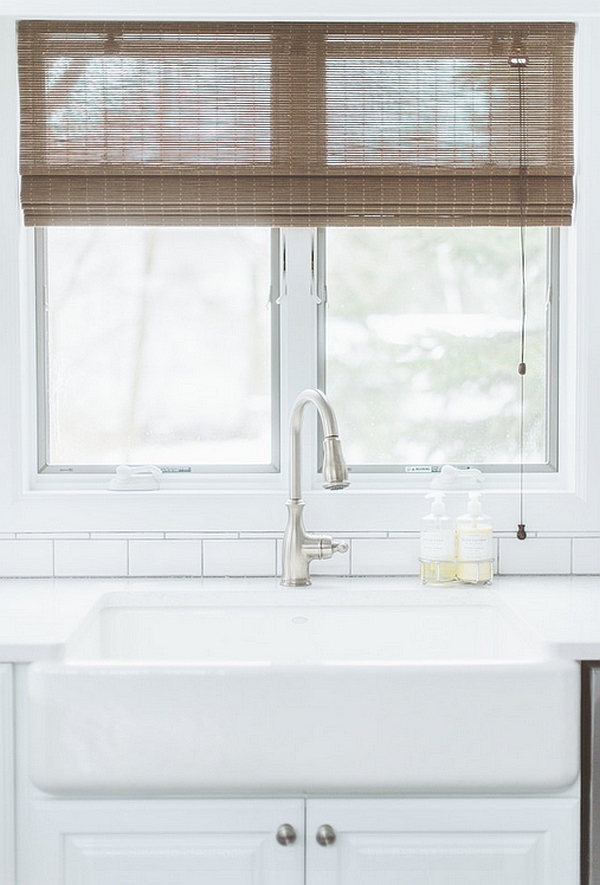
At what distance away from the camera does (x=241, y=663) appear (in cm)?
142

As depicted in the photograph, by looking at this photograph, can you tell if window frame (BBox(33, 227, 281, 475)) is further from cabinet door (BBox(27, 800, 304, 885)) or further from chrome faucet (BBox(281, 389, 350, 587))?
cabinet door (BBox(27, 800, 304, 885))

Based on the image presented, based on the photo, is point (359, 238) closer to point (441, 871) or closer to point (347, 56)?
point (347, 56)

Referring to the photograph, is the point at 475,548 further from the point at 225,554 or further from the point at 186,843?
the point at 186,843

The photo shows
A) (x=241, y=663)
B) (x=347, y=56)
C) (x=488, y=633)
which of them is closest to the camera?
(x=241, y=663)

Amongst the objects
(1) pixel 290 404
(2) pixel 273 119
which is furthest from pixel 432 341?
(2) pixel 273 119

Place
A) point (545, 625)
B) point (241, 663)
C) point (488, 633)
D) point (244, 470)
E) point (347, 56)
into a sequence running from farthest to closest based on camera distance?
point (244, 470)
point (347, 56)
point (488, 633)
point (545, 625)
point (241, 663)

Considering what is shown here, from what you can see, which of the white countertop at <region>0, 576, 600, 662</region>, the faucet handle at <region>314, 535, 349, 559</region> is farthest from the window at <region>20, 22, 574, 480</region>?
the white countertop at <region>0, 576, 600, 662</region>

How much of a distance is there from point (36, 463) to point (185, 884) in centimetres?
104

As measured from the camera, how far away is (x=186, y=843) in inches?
56.7

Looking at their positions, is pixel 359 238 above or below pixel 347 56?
below

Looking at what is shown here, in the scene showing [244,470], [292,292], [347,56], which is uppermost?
[347,56]

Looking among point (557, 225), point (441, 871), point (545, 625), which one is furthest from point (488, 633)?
point (557, 225)

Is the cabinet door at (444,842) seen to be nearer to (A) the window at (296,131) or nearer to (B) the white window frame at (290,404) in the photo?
(B) the white window frame at (290,404)

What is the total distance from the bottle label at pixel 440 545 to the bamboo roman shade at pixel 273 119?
72cm
